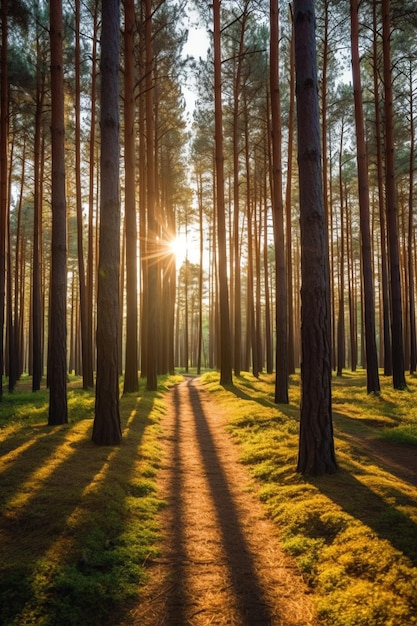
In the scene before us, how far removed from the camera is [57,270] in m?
8.22

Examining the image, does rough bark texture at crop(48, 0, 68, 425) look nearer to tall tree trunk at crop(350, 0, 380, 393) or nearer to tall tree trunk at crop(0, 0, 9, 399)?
tall tree trunk at crop(0, 0, 9, 399)

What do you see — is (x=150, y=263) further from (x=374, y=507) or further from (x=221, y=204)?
(x=374, y=507)

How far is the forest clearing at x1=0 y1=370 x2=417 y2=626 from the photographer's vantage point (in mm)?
2637

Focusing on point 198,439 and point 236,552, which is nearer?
point 236,552

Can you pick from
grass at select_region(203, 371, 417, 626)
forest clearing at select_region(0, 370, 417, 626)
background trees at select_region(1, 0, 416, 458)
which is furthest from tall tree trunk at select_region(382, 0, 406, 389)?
forest clearing at select_region(0, 370, 417, 626)

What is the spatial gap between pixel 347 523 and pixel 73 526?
8.21 ft

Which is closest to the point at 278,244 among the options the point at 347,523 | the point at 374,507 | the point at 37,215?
the point at 374,507

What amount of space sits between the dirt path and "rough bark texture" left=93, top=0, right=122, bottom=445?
1.45 m

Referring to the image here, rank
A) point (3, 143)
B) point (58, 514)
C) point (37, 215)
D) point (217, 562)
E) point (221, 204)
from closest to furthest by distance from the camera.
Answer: point (217, 562), point (58, 514), point (3, 143), point (221, 204), point (37, 215)

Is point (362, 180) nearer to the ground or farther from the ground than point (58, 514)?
farther from the ground

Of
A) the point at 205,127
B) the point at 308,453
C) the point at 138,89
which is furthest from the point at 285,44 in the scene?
the point at 308,453

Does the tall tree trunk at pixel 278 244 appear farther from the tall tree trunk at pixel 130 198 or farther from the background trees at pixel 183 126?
the tall tree trunk at pixel 130 198

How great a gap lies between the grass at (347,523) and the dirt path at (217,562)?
0.59 feet

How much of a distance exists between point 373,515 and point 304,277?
2858 mm
